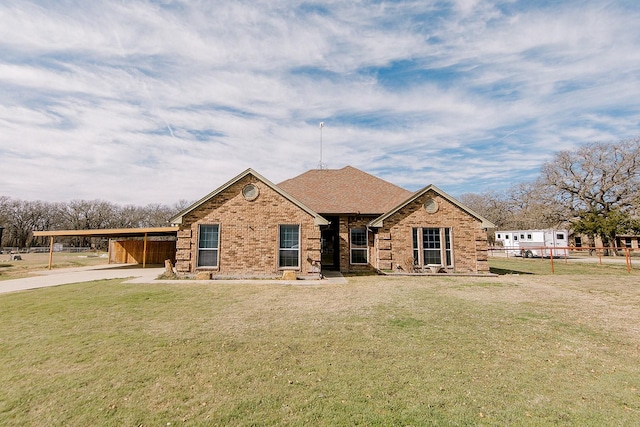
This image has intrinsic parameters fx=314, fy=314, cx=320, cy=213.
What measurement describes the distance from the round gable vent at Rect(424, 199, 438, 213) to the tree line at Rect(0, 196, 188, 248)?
225 feet

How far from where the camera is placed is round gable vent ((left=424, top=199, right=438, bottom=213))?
656 inches

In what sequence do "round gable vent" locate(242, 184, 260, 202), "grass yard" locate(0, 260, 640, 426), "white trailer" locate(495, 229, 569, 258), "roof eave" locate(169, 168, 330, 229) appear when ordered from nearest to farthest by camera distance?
"grass yard" locate(0, 260, 640, 426) → "roof eave" locate(169, 168, 330, 229) → "round gable vent" locate(242, 184, 260, 202) → "white trailer" locate(495, 229, 569, 258)

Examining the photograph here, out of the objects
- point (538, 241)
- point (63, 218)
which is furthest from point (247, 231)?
point (63, 218)

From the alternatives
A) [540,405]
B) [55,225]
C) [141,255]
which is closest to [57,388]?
[540,405]

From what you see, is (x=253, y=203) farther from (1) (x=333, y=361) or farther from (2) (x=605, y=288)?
(2) (x=605, y=288)

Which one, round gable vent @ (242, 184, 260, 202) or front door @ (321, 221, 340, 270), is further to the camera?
front door @ (321, 221, 340, 270)

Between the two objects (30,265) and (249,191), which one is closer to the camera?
(249,191)

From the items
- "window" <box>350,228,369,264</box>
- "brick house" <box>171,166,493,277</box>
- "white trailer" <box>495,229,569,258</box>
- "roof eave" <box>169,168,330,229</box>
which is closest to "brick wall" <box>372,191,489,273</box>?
"brick house" <box>171,166,493,277</box>

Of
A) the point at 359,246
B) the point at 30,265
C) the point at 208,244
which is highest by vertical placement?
the point at 208,244

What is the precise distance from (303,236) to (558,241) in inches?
1320

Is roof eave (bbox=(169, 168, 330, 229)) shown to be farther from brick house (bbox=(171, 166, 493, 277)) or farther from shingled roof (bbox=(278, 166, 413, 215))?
shingled roof (bbox=(278, 166, 413, 215))

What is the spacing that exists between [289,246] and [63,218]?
83.4 meters

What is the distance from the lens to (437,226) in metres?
16.6

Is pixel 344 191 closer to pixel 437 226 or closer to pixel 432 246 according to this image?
pixel 437 226
